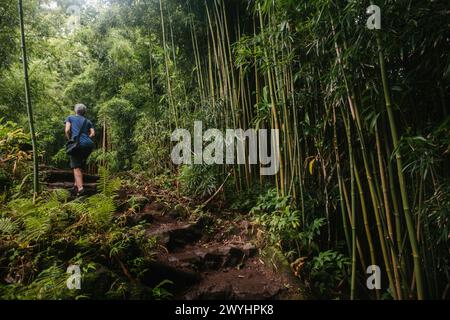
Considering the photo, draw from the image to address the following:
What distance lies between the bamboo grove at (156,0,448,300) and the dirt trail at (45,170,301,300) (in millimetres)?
717

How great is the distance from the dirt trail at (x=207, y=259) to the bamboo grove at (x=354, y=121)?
717 millimetres

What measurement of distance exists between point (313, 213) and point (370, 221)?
21.1 inches

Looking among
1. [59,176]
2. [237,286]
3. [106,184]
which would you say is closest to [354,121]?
[237,286]

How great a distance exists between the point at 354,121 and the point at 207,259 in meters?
1.97

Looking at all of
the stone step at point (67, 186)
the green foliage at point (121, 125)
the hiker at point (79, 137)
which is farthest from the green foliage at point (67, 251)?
the green foliage at point (121, 125)

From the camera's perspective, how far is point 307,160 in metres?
3.05

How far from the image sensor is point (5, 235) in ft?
8.11

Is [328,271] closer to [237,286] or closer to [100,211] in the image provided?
[237,286]

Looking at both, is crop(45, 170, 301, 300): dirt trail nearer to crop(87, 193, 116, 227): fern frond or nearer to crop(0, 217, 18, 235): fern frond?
crop(87, 193, 116, 227): fern frond

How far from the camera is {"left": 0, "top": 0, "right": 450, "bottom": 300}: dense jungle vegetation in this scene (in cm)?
198

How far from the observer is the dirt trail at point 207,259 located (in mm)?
2529
